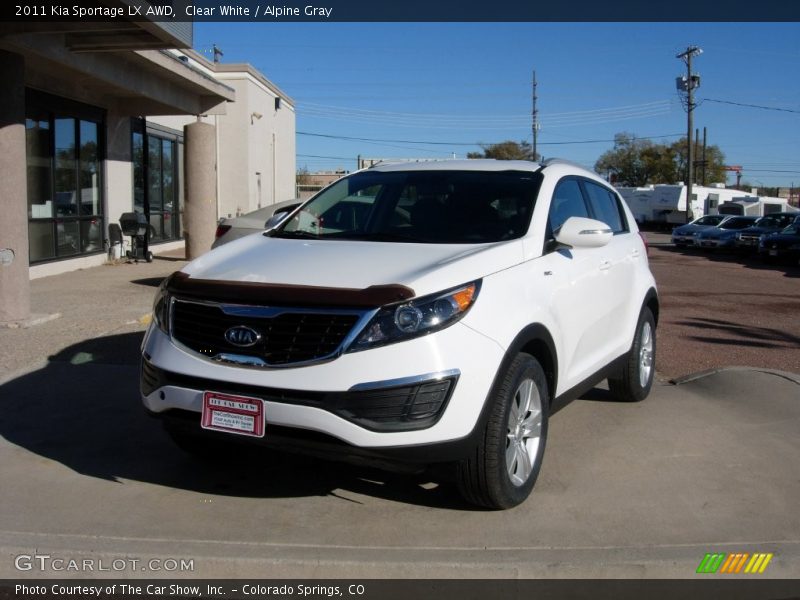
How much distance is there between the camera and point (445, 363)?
3695 mm

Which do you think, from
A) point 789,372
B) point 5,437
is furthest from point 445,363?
point 789,372

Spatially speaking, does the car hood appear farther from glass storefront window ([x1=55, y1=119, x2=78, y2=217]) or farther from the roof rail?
glass storefront window ([x1=55, y1=119, x2=78, y2=217])

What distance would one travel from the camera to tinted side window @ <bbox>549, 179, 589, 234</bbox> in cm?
512

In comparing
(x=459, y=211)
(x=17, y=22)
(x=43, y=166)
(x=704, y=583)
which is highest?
(x=17, y=22)

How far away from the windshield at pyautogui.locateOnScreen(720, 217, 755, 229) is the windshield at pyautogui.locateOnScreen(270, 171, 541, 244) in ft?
89.9

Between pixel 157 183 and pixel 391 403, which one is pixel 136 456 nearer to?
pixel 391 403

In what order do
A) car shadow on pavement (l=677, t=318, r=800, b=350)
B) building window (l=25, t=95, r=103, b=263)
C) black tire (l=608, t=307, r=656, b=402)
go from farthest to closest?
building window (l=25, t=95, r=103, b=263), car shadow on pavement (l=677, t=318, r=800, b=350), black tire (l=608, t=307, r=656, b=402)

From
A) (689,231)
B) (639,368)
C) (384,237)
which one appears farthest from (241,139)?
(384,237)

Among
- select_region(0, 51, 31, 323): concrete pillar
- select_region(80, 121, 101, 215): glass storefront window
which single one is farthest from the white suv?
select_region(80, 121, 101, 215): glass storefront window

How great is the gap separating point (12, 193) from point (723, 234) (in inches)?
1025

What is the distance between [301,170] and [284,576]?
9054cm

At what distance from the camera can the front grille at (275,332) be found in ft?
12.3

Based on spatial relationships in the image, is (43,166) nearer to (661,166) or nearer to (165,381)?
(165,381)

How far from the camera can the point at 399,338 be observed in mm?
3707
